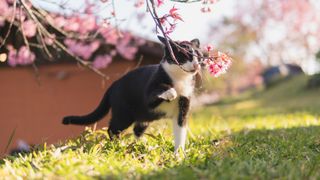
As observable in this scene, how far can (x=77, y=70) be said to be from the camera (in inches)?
530

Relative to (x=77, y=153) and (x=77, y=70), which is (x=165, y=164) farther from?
(x=77, y=70)

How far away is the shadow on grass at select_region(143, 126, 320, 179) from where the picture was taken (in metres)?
3.60

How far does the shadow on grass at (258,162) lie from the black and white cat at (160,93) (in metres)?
0.56

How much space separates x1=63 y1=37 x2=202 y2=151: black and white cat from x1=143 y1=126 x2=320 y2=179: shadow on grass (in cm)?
56

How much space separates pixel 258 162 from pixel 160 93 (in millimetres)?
1089

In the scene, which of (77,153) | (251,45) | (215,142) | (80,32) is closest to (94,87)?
(80,32)

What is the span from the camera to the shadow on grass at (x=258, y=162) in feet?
11.8

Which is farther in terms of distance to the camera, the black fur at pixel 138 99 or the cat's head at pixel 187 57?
the black fur at pixel 138 99

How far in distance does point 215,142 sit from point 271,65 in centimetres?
3993

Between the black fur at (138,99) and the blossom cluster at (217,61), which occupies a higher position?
the blossom cluster at (217,61)

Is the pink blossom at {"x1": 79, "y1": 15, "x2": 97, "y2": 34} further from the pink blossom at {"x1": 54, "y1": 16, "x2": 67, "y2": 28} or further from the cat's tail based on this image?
A: the cat's tail

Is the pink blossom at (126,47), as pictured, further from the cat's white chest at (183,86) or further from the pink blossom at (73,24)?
the cat's white chest at (183,86)

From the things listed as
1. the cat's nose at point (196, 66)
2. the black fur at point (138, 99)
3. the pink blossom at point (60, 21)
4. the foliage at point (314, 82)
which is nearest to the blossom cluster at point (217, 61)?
the cat's nose at point (196, 66)

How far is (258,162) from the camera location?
429 centimetres
